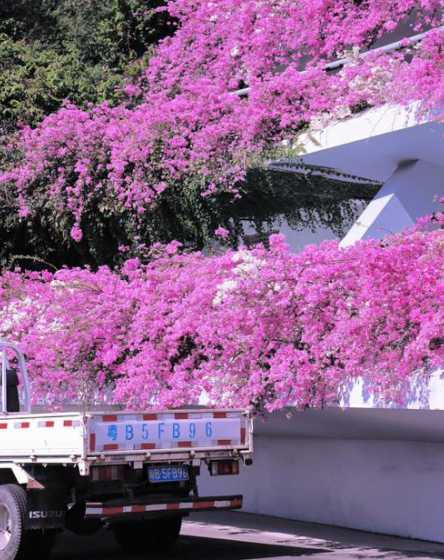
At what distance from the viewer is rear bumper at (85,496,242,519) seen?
35.4ft

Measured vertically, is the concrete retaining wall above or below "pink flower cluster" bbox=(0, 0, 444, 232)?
below

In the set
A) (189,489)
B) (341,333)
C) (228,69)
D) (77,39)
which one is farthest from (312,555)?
(77,39)

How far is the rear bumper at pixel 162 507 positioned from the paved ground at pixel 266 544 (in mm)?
853

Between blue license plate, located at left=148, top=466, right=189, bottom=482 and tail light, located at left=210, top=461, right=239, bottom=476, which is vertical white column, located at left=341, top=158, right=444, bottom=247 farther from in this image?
blue license plate, located at left=148, top=466, right=189, bottom=482

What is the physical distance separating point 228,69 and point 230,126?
2478 millimetres

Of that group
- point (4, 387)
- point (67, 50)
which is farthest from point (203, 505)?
point (67, 50)

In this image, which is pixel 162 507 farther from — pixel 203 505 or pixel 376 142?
pixel 376 142

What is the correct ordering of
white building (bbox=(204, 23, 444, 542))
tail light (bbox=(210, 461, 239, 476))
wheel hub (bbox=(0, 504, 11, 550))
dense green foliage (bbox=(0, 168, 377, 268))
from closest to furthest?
wheel hub (bbox=(0, 504, 11, 550))
tail light (bbox=(210, 461, 239, 476))
white building (bbox=(204, 23, 444, 542))
dense green foliage (bbox=(0, 168, 377, 268))

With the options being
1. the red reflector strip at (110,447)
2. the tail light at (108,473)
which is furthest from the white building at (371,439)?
the red reflector strip at (110,447)

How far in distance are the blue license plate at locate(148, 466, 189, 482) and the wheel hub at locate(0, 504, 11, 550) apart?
1.46 meters

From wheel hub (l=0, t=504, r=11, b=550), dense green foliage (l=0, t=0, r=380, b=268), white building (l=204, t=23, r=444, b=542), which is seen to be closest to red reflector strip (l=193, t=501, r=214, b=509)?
wheel hub (l=0, t=504, r=11, b=550)

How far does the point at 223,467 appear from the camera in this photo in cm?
1159

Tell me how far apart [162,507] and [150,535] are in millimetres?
1534

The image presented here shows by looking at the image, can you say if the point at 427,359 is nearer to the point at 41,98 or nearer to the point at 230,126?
the point at 230,126
